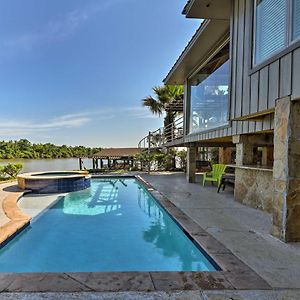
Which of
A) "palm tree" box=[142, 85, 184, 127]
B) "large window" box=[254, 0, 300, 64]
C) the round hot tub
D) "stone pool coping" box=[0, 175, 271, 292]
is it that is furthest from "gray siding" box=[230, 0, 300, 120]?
"palm tree" box=[142, 85, 184, 127]

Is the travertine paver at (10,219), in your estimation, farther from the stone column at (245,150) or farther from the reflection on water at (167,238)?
the stone column at (245,150)

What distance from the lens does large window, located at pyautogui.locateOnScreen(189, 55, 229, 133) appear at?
838 cm

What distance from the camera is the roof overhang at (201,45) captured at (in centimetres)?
775

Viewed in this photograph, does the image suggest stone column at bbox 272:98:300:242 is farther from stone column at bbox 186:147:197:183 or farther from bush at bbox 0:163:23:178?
bush at bbox 0:163:23:178

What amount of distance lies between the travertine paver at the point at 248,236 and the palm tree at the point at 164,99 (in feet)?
38.7

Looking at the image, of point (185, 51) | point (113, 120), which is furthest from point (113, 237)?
point (113, 120)

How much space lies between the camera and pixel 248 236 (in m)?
4.55

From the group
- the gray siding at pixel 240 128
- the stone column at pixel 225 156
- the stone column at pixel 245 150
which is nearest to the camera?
the gray siding at pixel 240 128

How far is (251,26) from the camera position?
17.6 feet

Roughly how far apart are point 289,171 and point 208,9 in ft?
15.9

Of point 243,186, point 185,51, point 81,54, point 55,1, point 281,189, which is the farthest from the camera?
point 81,54

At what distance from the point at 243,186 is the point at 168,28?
33.8 feet

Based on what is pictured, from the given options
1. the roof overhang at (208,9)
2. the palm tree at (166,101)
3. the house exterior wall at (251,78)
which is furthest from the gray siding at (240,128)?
the palm tree at (166,101)

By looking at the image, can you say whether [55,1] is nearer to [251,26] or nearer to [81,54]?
[81,54]
